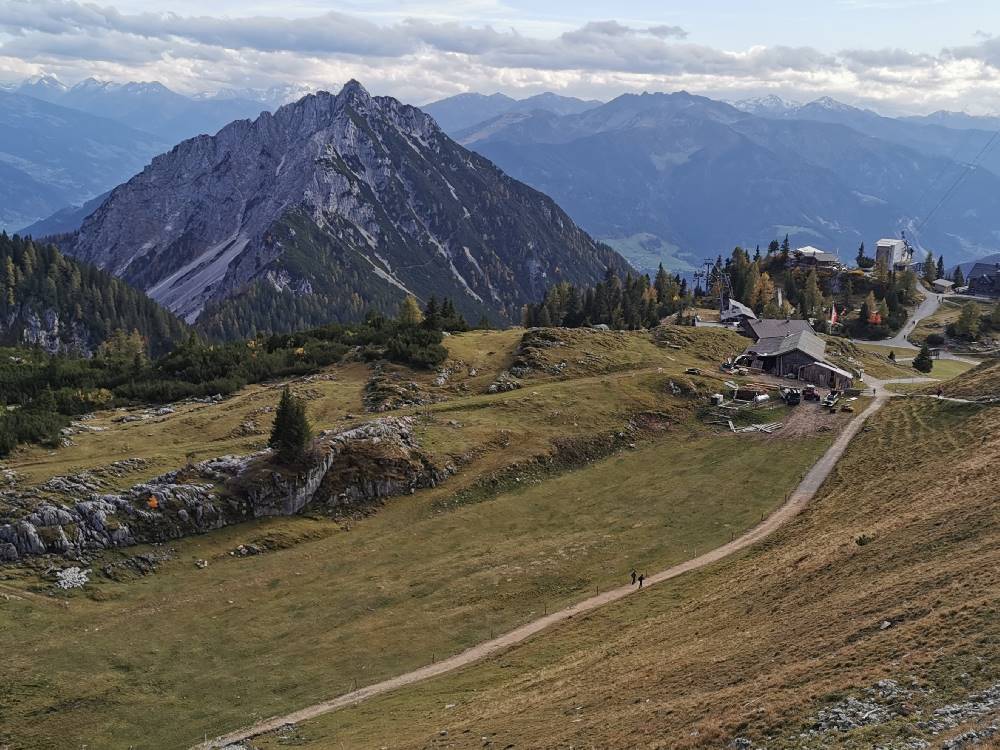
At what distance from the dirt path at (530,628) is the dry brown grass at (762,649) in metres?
1.40

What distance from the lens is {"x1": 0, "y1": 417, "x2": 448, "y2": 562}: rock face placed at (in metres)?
55.3

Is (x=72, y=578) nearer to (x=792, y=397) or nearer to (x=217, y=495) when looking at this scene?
(x=217, y=495)

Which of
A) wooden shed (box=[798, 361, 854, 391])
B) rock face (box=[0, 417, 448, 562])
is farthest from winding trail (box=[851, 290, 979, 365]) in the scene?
rock face (box=[0, 417, 448, 562])

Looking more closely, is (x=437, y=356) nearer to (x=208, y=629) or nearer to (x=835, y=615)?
(x=208, y=629)

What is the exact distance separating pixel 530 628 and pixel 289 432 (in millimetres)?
29744

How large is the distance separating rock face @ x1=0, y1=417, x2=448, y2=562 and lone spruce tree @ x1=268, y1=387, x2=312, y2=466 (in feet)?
5.67

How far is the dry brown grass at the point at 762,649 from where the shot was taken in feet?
92.2

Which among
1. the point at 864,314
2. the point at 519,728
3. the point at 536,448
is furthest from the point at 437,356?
the point at 864,314

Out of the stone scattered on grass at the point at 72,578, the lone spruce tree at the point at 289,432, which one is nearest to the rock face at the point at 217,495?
the lone spruce tree at the point at 289,432

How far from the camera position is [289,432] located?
67625 millimetres

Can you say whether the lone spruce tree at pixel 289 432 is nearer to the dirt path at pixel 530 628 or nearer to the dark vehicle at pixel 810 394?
the dirt path at pixel 530 628

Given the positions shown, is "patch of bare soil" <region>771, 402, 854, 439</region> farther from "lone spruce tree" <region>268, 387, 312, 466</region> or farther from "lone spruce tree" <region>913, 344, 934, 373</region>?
"lone spruce tree" <region>268, 387, 312, 466</region>

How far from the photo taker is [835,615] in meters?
35.9

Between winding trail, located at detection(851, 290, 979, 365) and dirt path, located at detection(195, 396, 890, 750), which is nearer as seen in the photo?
dirt path, located at detection(195, 396, 890, 750)
